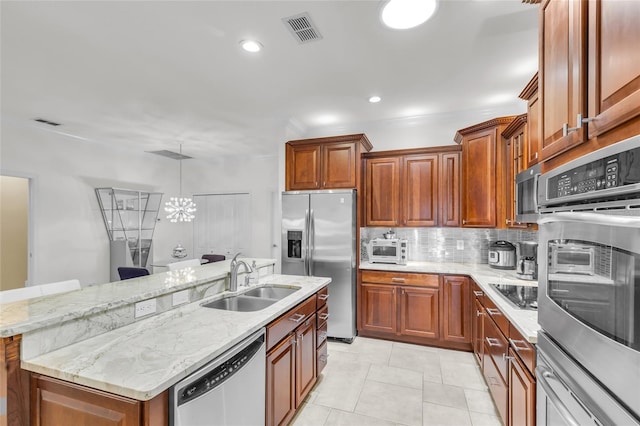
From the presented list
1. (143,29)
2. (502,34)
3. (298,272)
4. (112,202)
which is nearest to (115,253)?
(112,202)

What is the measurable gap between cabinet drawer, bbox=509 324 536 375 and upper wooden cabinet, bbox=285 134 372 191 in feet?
7.52

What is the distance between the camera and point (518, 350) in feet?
5.52

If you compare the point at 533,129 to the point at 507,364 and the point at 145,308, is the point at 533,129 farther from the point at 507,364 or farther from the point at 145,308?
the point at 145,308

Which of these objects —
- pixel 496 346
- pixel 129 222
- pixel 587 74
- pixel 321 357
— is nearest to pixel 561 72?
pixel 587 74

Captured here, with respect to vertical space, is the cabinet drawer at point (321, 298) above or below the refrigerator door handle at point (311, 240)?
below

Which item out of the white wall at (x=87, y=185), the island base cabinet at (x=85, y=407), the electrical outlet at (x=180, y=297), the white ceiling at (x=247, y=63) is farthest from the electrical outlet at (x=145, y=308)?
the white wall at (x=87, y=185)

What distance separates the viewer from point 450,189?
3662 mm

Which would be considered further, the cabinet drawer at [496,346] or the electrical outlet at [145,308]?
the cabinet drawer at [496,346]

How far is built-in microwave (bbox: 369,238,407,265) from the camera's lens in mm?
3721

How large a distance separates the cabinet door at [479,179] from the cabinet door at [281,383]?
2.42m

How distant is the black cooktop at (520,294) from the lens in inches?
77.1

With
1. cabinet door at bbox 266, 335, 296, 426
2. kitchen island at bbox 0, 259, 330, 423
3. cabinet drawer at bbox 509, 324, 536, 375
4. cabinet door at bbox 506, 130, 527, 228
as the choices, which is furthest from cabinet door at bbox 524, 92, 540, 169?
cabinet door at bbox 266, 335, 296, 426

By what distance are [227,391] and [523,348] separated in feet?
4.99

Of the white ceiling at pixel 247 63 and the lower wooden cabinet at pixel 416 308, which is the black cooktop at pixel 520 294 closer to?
the lower wooden cabinet at pixel 416 308
